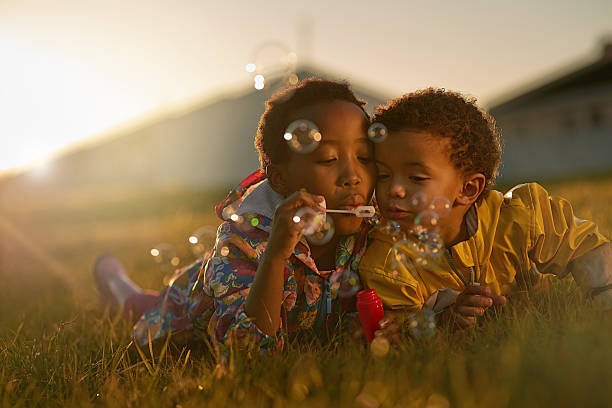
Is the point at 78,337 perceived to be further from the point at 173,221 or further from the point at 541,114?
the point at 541,114

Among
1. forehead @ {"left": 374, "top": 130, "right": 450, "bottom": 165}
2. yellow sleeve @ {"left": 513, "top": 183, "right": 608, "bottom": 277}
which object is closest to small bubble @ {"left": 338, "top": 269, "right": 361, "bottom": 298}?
forehead @ {"left": 374, "top": 130, "right": 450, "bottom": 165}

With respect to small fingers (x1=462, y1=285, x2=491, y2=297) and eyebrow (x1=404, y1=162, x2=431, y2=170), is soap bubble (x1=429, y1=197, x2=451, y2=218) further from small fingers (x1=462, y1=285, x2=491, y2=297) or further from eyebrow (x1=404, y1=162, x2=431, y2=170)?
small fingers (x1=462, y1=285, x2=491, y2=297)

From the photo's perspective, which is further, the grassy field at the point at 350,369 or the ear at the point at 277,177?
the ear at the point at 277,177

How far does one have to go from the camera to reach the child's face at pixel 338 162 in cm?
235

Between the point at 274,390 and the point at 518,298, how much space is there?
1366 mm

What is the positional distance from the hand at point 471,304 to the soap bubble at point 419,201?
0.38m

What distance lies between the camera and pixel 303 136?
7.70ft

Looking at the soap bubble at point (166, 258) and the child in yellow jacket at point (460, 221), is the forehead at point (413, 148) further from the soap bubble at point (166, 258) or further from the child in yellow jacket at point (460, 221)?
the soap bubble at point (166, 258)

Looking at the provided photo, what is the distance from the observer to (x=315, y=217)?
220 cm

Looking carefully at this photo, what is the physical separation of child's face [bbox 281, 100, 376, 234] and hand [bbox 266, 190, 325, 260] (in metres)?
0.21

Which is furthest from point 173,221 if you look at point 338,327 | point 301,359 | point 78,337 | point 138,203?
point 301,359

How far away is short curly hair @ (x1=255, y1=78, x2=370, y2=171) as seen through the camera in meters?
2.52

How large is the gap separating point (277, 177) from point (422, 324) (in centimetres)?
90

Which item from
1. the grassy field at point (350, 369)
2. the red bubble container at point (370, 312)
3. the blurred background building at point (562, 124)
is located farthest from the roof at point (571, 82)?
the red bubble container at point (370, 312)
